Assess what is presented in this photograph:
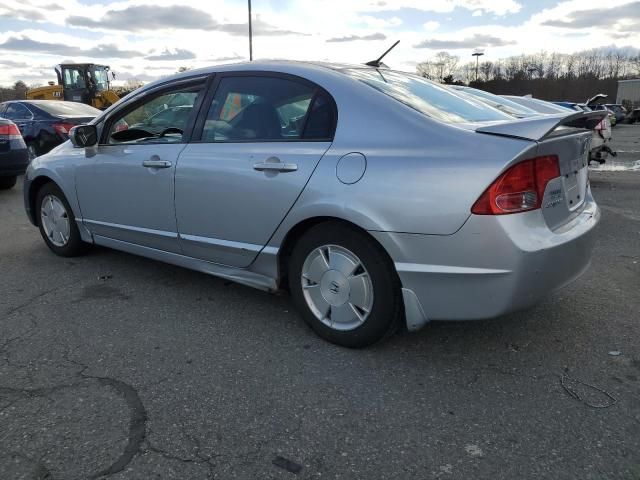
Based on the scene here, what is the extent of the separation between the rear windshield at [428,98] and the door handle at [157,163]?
1362mm

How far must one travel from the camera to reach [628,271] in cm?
454

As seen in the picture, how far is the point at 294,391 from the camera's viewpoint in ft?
9.02

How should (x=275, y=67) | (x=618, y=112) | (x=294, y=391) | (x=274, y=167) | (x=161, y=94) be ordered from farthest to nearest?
(x=618, y=112) → (x=161, y=94) → (x=275, y=67) → (x=274, y=167) → (x=294, y=391)

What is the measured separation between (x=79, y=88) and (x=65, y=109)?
12.3m

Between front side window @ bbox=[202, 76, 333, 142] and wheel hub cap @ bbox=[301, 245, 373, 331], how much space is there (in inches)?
27.1

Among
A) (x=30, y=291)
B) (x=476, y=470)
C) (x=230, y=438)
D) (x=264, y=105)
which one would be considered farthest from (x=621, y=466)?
(x=30, y=291)

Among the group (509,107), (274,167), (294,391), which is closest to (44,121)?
(274,167)

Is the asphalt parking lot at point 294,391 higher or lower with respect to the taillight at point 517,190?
lower

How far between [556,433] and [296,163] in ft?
6.12

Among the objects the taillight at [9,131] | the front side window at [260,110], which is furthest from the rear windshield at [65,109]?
the front side window at [260,110]

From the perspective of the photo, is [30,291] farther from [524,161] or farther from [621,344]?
[621,344]

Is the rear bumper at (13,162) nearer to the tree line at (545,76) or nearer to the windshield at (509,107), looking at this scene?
the windshield at (509,107)

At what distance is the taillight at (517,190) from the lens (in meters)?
2.55

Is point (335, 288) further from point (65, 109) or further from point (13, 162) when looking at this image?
point (65, 109)
